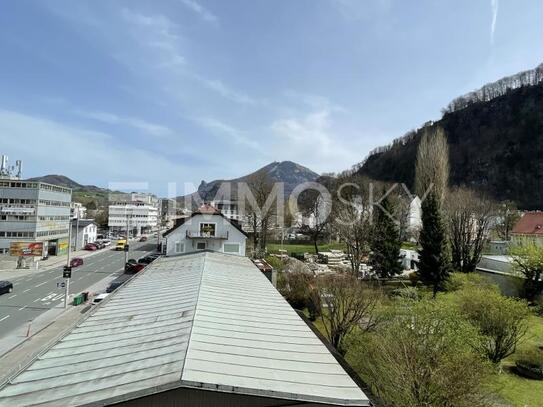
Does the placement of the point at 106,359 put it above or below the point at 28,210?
below

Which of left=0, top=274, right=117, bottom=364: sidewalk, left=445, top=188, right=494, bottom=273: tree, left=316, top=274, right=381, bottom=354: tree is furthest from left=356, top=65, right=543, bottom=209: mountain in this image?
left=0, top=274, right=117, bottom=364: sidewalk

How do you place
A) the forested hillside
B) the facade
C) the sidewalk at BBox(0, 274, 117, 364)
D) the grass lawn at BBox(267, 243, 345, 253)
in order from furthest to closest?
the forested hillside, the grass lawn at BBox(267, 243, 345, 253), the facade, the sidewalk at BBox(0, 274, 117, 364)

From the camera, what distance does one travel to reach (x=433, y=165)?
39750 mm

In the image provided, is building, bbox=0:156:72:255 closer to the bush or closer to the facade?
the facade

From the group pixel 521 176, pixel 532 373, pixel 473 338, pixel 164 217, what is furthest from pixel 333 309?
pixel 164 217

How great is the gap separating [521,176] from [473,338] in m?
109

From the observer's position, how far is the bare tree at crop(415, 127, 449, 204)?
129 ft

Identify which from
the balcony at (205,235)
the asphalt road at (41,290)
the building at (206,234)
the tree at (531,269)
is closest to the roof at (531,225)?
the tree at (531,269)

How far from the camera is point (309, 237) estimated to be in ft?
215

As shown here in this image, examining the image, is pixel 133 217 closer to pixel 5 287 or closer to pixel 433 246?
pixel 5 287

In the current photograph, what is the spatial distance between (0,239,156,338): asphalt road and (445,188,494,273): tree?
33614 millimetres

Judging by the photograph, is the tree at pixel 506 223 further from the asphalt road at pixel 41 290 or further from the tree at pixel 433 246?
the asphalt road at pixel 41 290

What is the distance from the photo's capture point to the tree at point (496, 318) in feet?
50.4

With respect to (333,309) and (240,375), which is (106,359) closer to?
(240,375)
